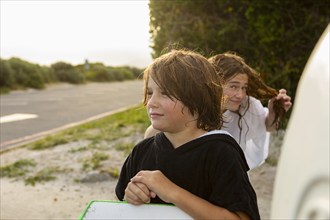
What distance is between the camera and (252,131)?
3006mm

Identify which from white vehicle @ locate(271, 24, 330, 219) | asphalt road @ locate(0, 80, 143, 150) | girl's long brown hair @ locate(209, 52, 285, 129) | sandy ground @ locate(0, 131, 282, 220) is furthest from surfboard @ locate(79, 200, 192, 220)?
asphalt road @ locate(0, 80, 143, 150)

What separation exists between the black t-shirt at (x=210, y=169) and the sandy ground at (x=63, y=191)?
119 inches

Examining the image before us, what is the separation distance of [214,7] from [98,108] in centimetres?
970

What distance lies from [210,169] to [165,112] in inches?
9.5

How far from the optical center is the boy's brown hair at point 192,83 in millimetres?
1701

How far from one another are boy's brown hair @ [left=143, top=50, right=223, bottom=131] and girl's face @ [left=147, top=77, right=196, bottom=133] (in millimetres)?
16

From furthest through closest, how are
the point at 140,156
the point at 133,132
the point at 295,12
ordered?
the point at 133,132 < the point at 295,12 < the point at 140,156

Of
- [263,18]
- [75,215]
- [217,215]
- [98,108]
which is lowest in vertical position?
[98,108]

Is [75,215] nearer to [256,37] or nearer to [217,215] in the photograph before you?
[256,37]

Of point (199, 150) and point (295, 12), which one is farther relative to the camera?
point (295, 12)

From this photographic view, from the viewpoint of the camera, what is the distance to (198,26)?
515 centimetres

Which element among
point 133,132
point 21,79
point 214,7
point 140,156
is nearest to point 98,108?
point 133,132

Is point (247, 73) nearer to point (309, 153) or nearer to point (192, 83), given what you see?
point (192, 83)

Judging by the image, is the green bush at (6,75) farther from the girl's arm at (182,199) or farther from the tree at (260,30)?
the girl's arm at (182,199)
